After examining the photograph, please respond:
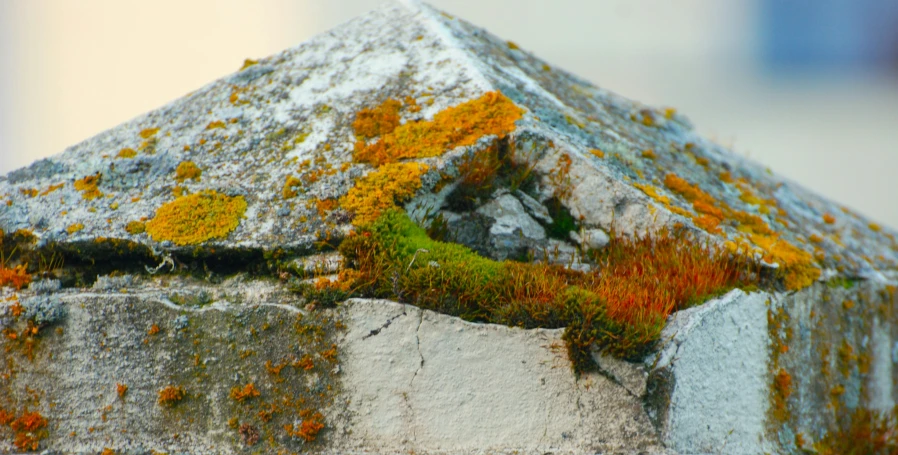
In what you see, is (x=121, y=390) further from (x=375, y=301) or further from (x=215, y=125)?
(x=215, y=125)

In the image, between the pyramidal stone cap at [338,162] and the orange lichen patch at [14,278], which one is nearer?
the orange lichen patch at [14,278]

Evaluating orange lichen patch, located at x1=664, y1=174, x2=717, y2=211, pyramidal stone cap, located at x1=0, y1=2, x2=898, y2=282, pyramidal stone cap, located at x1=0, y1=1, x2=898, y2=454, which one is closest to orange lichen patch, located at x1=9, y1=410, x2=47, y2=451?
pyramidal stone cap, located at x1=0, y1=1, x2=898, y2=454

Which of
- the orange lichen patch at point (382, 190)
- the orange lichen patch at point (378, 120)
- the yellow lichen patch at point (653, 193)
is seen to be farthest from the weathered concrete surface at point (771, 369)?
the orange lichen patch at point (378, 120)

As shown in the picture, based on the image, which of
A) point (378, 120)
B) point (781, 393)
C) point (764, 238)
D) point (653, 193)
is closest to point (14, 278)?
point (378, 120)

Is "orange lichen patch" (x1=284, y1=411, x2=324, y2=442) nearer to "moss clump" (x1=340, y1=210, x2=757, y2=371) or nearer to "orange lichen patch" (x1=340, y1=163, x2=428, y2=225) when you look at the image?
"moss clump" (x1=340, y1=210, x2=757, y2=371)

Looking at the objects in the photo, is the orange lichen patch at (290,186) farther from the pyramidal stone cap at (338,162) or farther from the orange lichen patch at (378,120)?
the orange lichen patch at (378,120)

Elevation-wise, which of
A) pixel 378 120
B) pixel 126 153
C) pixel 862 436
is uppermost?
pixel 378 120
